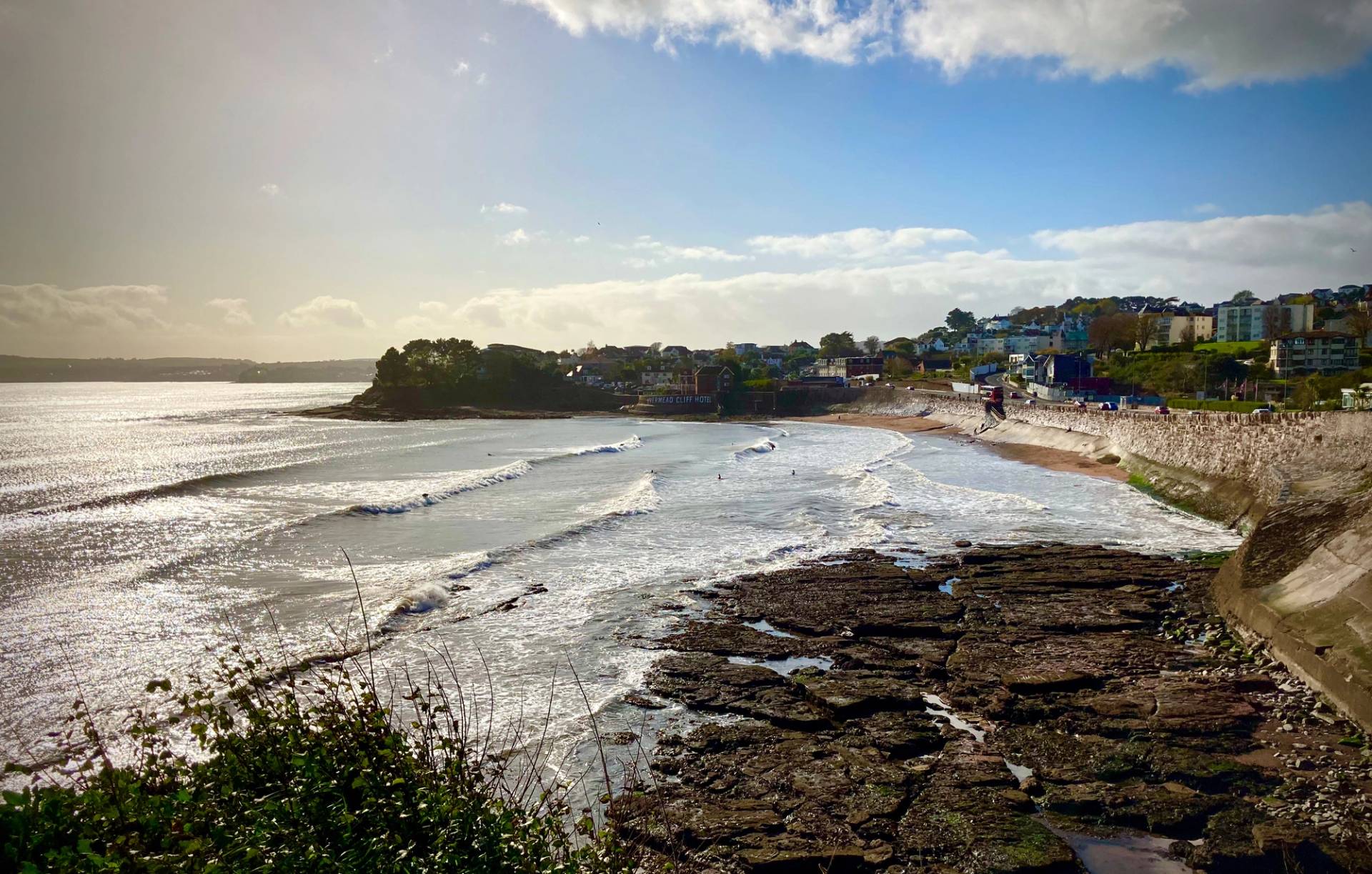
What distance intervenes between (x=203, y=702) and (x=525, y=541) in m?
13.9

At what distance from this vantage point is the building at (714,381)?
119m

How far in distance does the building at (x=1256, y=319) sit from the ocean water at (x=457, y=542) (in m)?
83.3

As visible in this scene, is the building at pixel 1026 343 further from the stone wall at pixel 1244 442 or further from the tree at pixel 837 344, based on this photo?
the stone wall at pixel 1244 442

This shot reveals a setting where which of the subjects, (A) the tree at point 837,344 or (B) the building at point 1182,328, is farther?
(A) the tree at point 837,344

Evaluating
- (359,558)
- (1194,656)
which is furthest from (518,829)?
(359,558)

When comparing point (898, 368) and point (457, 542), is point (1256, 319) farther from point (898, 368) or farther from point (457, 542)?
point (457, 542)

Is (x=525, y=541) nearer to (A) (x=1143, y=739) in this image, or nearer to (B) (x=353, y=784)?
(A) (x=1143, y=739)

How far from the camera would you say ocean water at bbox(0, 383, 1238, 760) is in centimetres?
1598

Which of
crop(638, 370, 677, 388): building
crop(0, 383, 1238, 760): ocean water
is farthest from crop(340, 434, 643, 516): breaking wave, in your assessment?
crop(638, 370, 677, 388): building

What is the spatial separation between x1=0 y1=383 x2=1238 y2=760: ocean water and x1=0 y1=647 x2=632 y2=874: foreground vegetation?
253 centimetres

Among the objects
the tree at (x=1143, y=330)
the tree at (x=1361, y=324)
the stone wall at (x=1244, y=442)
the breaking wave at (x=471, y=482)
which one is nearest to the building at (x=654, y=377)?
the tree at (x=1143, y=330)

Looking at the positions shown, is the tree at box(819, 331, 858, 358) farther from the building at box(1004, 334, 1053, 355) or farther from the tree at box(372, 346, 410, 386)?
the tree at box(372, 346, 410, 386)

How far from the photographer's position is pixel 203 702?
14164 mm

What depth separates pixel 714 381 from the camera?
119500 mm
